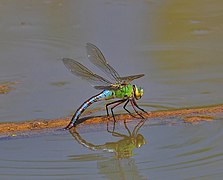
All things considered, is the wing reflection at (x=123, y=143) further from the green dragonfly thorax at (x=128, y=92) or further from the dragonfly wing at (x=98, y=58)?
the dragonfly wing at (x=98, y=58)

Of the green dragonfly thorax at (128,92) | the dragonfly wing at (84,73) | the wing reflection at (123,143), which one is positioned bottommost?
the wing reflection at (123,143)

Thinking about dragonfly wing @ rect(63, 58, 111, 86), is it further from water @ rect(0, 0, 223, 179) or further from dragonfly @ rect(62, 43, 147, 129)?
water @ rect(0, 0, 223, 179)

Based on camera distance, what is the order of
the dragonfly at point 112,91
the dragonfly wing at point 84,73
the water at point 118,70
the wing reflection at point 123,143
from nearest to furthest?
1. the water at point 118,70
2. the wing reflection at point 123,143
3. the dragonfly at point 112,91
4. the dragonfly wing at point 84,73

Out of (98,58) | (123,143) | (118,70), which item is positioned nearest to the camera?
(123,143)

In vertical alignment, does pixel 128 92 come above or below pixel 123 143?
above

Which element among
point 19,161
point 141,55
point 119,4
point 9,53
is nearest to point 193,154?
point 19,161

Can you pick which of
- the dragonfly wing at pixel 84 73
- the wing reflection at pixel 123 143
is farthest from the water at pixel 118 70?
the dragonfly wing at pixel 84 73

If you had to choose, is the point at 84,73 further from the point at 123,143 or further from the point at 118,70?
the point at 118,70

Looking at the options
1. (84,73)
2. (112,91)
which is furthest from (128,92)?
(84,73)

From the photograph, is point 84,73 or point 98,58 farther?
point 98,58

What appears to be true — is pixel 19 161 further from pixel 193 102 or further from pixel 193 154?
pixel 193 102

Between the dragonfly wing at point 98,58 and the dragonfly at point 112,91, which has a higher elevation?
the dragonfly wing at point 98,58
